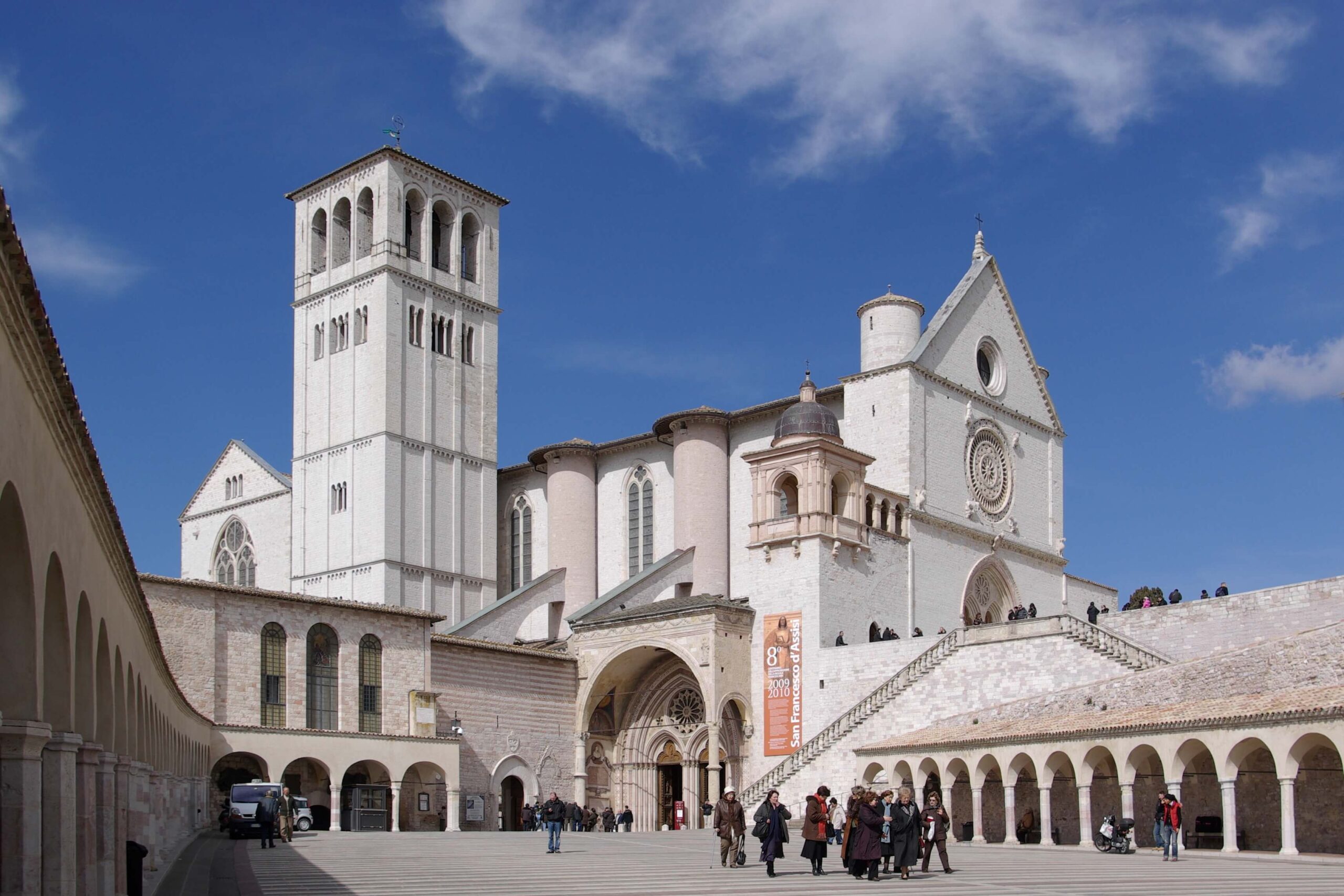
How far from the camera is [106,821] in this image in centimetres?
1564

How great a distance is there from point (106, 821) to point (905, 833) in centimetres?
1086

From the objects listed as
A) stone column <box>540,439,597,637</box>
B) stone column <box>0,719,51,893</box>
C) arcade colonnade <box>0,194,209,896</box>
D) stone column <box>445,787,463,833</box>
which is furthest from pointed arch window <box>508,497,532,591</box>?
stone column <box>0,719,51,893</box>

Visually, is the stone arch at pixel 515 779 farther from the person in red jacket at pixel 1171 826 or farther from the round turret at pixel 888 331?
the person in red jacket at pixel 1171 826

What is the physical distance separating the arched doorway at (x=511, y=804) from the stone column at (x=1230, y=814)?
22.7 meters

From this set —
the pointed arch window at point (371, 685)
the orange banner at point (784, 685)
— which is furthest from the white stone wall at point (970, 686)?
the pointed arch window at point (371, 685)

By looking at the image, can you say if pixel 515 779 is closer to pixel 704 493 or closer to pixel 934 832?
pixel 704 493

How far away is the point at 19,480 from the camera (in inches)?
396

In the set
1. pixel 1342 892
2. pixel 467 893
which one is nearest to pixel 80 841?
pixel 467 893

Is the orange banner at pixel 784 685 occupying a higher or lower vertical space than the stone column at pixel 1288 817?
higher

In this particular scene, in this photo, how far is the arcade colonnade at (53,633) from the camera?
33.0 ft

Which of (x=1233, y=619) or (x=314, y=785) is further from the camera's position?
(x=314, y=785)

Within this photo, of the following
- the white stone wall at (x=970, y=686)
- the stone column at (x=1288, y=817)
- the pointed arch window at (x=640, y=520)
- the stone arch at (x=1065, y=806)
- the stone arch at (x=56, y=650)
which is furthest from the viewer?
the pointed arch window at (x=640, y=520)

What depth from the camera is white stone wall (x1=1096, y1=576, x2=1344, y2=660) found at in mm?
35375

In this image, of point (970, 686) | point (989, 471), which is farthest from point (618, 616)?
point (989, 471)
